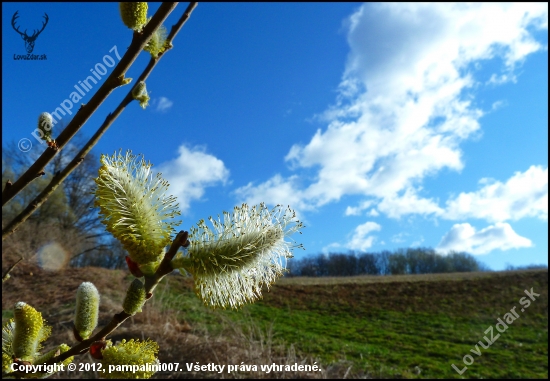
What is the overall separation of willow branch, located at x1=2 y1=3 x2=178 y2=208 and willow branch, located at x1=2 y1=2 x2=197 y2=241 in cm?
13

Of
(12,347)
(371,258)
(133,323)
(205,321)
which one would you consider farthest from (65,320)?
(371,258)

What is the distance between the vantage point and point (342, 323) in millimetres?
13297

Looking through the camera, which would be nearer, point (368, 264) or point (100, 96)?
point (100, 96)

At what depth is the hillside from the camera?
5863 mm

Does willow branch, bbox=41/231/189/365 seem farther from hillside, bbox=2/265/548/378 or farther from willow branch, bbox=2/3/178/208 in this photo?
hillside, bbox=2/265/548/378

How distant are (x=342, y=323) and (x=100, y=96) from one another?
13581mm

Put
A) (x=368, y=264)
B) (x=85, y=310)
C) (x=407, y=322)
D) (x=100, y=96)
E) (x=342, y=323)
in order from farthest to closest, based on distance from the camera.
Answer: (x=368, y=264) < (x=407, y=322) < (x=342, y=323) < (x=85, y=310) < (x=100, y=96)

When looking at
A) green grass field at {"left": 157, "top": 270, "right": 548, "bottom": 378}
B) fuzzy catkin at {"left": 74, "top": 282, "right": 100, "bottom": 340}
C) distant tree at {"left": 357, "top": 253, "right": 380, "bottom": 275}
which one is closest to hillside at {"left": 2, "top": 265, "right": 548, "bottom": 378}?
green grass field at {"left": 157, "top": 270, "right": 548, "bottom": 378}

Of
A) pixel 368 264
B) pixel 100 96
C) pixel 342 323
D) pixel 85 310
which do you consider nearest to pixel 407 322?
pixel 342 323

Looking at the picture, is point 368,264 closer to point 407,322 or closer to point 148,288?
point 407,322

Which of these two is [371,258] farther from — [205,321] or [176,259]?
[176,259]

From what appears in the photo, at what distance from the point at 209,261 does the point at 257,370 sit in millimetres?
4519

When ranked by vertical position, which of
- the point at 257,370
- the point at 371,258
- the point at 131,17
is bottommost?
the point at 257,370

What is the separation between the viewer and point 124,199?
0.81m
